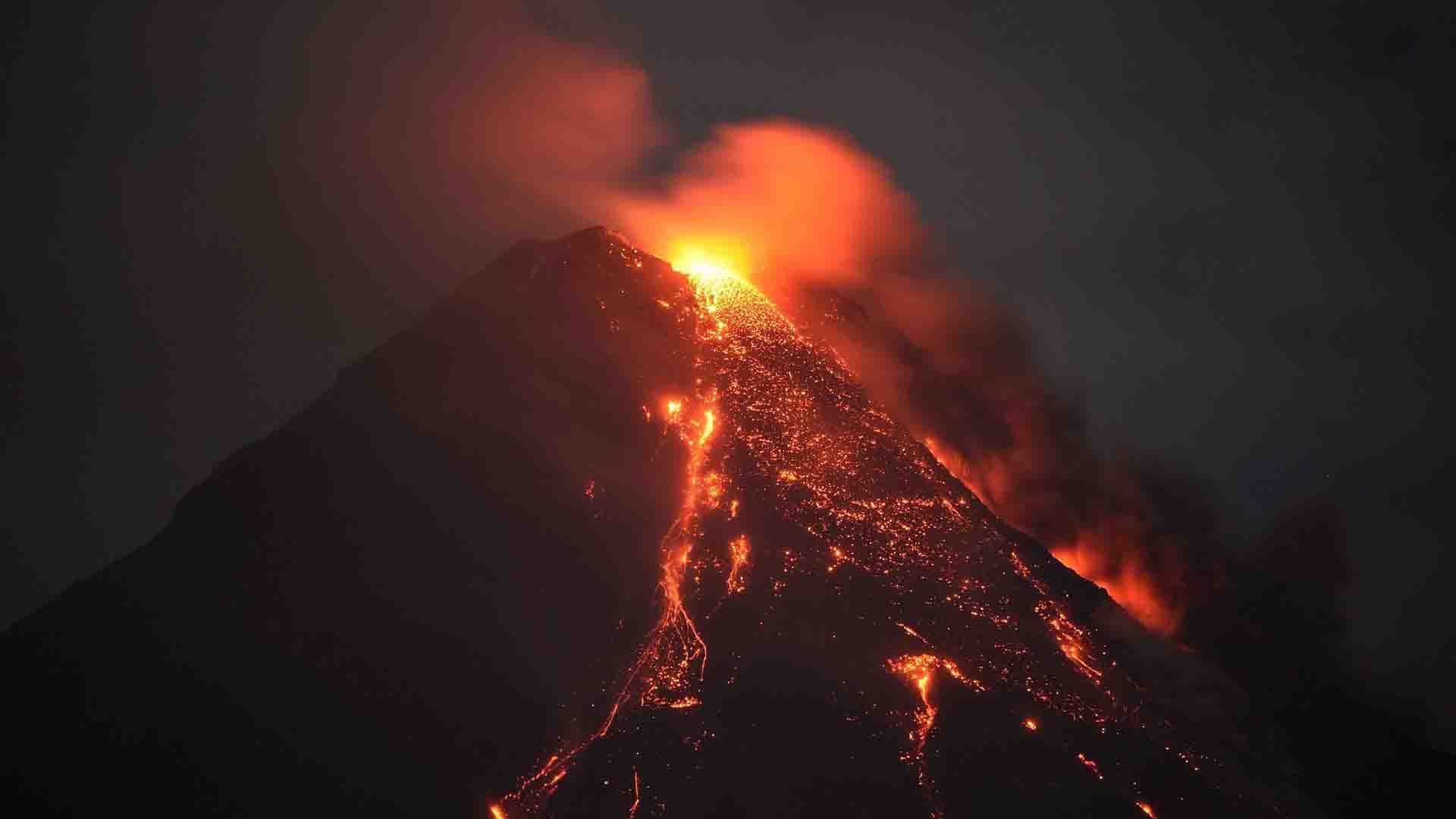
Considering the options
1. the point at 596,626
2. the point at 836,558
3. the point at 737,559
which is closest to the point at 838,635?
the point at 836,558

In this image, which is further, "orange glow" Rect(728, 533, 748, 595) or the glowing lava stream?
"orange glow" Rect(728, 533, 748, 595)

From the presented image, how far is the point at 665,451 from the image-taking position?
34.2 metres

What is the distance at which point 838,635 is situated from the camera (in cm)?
2897

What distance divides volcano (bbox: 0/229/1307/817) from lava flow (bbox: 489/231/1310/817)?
0.10 metres

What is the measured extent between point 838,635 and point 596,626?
759 cm

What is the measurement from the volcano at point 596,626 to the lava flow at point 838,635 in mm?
105

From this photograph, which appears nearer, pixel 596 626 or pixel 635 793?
pixel 635 793

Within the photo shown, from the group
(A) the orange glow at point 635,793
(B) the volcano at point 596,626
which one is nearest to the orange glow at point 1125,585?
(B) the volcano at point 596,626

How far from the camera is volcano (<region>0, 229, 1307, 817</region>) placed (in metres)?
25.4

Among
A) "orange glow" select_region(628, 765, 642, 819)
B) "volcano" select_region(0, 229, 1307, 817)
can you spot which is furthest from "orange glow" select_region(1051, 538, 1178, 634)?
"orange glow" select_region(628, 765, 642, 819)

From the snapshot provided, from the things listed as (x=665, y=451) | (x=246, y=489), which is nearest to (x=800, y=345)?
(x=665, y=451)

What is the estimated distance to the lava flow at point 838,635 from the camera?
25391mm

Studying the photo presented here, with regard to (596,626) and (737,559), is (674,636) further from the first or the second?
(737,559)

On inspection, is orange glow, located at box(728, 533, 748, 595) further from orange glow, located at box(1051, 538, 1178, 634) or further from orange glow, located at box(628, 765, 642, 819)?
orange glow, located at box(1051, 538, 1178, 634)
